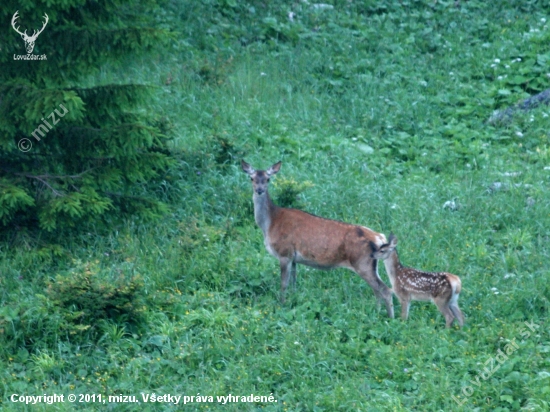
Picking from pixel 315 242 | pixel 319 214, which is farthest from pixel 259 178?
pixel 319 214

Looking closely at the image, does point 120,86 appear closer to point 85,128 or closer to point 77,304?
point 85,128

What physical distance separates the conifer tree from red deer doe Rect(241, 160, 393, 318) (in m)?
1.48

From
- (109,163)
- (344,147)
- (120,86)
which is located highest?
(120,86)

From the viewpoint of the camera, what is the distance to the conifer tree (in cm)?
997

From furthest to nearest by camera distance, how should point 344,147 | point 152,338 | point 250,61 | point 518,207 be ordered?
point 250,61
point 344,147
point 518,207
point 152,338

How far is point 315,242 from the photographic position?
32.2 ft

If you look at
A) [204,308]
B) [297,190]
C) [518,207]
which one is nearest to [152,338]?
[204,308]

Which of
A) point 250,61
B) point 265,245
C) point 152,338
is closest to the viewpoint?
point 152,338

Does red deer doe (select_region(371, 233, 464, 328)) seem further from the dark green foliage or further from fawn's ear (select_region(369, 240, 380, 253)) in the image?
the dark green foliage

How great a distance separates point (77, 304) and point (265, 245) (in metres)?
2.40

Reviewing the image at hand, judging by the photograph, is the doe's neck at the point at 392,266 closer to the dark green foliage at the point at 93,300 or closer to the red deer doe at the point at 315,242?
the red deer doe at the point at 315,242

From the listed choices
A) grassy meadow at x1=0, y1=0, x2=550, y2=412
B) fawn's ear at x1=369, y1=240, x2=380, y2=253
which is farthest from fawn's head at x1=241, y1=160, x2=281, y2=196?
fawn's ear at x1=369, y1=240, x2=380, y2=253

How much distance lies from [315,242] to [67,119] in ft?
10.3

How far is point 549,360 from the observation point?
791 centimetres
